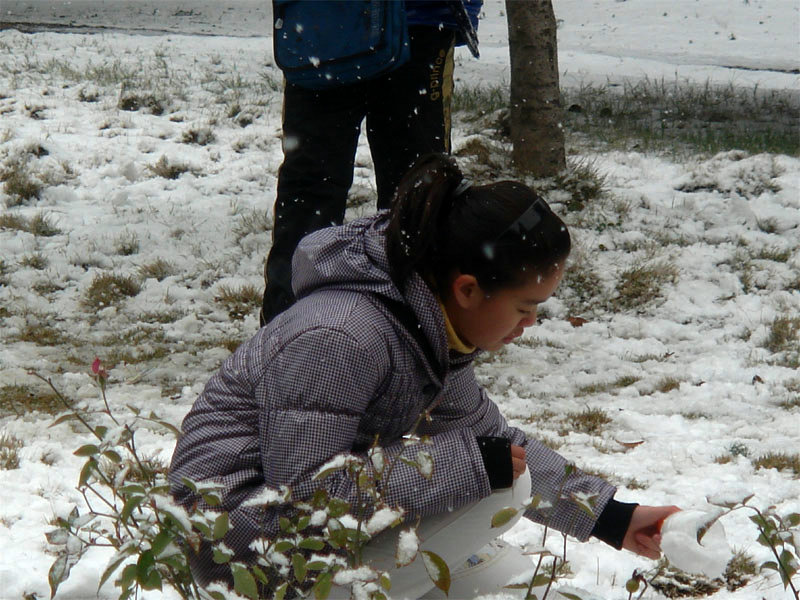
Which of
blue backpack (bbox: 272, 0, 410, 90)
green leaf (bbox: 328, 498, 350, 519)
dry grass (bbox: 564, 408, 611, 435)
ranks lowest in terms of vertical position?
dry grass (bbox: 564, 408, 611, 435)

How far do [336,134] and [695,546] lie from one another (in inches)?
88.3

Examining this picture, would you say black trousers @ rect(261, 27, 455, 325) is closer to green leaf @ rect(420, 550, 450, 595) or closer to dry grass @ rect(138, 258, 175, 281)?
dry grass @ rect(138, 258, 175, 281)

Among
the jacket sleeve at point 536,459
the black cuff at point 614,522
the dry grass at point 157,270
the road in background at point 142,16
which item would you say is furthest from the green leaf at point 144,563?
the road in background at point 142,16

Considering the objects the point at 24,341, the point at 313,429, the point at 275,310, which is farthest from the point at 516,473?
the point at 24,341

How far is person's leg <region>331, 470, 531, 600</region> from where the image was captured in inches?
74.3

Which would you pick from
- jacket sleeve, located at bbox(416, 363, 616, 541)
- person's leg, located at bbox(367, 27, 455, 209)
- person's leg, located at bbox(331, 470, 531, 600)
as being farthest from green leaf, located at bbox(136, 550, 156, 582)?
person's leg, located at bbox(367, 27, 455, 209)

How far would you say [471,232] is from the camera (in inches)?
74.2

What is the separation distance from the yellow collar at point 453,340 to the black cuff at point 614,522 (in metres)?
0.47

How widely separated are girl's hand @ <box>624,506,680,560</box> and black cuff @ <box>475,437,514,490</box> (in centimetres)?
33

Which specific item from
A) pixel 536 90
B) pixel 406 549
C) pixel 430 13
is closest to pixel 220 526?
pixel 406 549

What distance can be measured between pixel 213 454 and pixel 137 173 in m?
4.43

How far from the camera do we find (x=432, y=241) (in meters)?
1.91

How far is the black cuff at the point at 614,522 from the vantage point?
200 centimetres

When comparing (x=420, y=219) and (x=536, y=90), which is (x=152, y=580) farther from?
(x=536, y=90)
